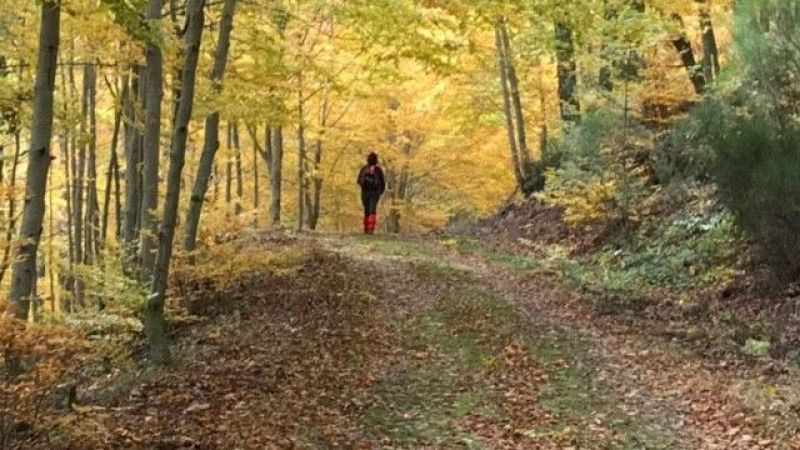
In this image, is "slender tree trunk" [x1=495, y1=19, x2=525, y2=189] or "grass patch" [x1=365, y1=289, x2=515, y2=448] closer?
"grass patch" [x1=365, y1=289, x2=515, y2=448]

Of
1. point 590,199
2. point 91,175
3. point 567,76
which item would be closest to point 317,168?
point 91,175

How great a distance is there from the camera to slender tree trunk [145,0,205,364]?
790cm

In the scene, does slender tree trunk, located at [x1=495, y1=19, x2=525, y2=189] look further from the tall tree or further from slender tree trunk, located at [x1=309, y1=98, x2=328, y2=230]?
the tall tree

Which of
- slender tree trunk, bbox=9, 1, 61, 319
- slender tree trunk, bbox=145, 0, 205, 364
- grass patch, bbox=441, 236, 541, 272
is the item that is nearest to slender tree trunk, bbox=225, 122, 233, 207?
grass patch, bbox=441, 236, 541, 272

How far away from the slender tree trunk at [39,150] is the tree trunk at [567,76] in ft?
36.1

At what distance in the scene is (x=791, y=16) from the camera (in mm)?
9398

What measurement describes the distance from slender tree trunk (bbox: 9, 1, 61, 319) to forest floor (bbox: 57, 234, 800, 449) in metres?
1.37

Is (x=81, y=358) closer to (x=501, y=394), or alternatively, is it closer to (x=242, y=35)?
(x=501, y=394)

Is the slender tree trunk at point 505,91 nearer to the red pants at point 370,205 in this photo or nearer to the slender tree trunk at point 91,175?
the red pants at point 370,205

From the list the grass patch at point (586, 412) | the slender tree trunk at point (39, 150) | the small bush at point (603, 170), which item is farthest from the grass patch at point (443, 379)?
the small bush at point (603, 170)

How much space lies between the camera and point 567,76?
1967 centimetres

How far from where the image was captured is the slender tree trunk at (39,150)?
682 cm

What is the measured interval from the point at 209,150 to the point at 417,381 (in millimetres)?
4399

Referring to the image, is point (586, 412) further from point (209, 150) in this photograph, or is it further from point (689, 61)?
point (689, 61)
